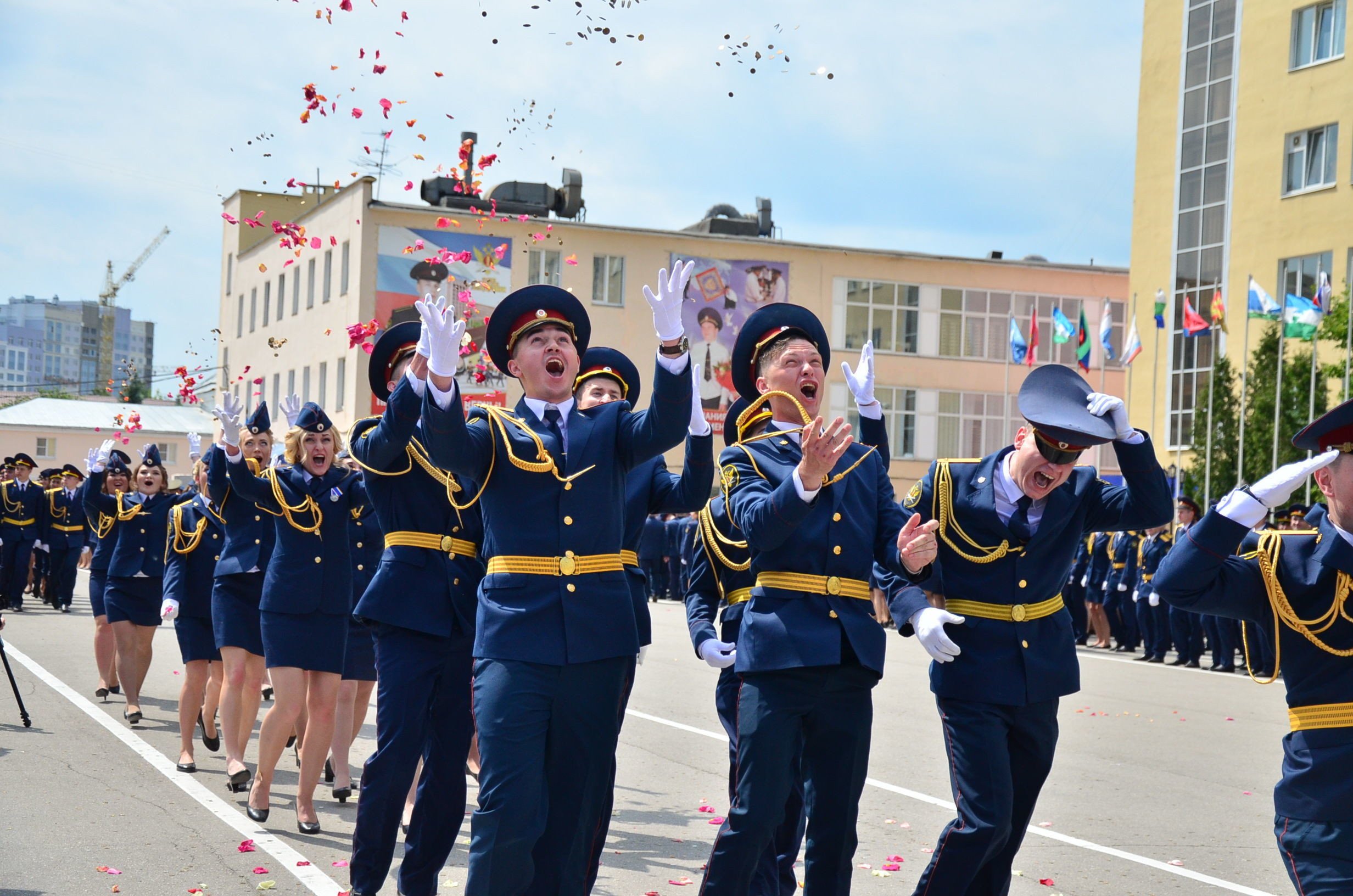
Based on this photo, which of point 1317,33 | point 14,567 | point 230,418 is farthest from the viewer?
point 1317,33

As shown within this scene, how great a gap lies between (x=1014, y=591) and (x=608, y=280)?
40.3m

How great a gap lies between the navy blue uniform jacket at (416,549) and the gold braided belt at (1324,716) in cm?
297

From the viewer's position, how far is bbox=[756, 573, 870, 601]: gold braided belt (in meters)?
5.28

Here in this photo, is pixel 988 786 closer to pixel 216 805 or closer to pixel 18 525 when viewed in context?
pixel 216 805

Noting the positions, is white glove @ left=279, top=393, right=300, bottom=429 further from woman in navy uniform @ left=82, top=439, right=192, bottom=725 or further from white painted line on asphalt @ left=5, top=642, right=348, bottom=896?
woman in navy uniform @ left=82, top=439, right=192, bottom=725

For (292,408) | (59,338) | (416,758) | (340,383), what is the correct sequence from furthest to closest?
(59,338), (340,383), (292,408), (416,758)

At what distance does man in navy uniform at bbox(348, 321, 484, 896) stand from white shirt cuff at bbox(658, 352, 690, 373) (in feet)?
3.86

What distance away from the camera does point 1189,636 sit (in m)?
20.0

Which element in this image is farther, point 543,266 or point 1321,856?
point 543,266

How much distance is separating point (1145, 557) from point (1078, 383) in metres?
15.9

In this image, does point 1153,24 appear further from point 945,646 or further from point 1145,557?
point 945,646

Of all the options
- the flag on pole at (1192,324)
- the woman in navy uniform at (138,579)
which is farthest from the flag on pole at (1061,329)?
the woman in navy uniform at (138,579)

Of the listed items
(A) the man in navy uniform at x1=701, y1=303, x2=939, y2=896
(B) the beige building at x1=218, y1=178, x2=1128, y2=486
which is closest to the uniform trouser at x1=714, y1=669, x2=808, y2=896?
(A) the man in navy uniform at x1=701, y1=303, x2=939, y2=896

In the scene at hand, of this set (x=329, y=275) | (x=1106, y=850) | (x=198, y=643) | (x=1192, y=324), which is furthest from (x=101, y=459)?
(x=329, y=275)
